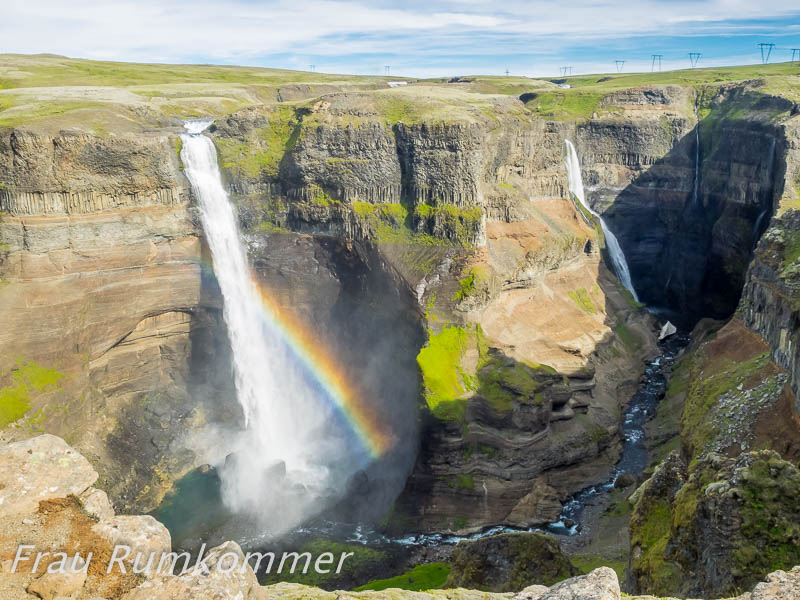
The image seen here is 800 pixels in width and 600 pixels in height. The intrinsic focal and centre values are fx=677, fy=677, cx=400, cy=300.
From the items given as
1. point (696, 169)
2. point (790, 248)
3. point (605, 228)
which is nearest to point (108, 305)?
point (790, 248)

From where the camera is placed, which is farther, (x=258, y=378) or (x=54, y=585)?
(x=258, y=378)

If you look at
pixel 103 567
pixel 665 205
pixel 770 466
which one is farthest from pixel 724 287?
pixel 103 567

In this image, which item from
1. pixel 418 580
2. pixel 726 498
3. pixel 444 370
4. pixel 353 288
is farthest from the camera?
pixel 353 288

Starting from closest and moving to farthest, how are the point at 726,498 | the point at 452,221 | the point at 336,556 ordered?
1. the point at 726,498
2. the point at 336,556
3. the point at 452,221


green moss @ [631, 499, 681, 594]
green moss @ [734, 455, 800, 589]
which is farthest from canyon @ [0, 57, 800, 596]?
green moss @ [734, 455, 800, 589]

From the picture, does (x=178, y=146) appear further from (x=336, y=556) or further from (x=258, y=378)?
(x=336, y=556)

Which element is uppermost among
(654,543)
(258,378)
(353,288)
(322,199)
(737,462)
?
(322,199)

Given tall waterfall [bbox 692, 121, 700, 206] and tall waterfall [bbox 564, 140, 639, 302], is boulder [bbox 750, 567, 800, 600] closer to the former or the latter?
tall waterfall [bbox 564, 140, 639, 302]

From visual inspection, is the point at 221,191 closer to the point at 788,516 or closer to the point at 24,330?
the point at 24,330
